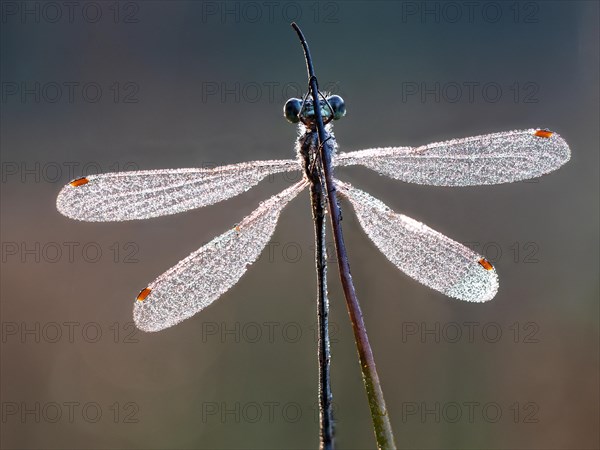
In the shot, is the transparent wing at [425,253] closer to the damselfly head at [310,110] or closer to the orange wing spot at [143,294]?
the damselfly head at [310,110]

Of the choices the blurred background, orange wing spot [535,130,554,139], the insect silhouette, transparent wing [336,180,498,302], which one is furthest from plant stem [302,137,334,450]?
the blurred background

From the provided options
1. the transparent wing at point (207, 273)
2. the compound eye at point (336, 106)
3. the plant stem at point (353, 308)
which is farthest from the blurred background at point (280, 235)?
the plant stem at point (353, 308)

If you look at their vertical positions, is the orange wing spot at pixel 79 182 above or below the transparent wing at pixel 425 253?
above

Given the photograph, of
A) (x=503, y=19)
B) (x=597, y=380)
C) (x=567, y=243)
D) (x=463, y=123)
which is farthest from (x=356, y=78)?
(x=597, y=380)

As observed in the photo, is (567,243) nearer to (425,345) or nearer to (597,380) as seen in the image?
(597,380)

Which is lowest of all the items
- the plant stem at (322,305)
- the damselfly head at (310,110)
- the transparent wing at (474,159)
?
the plant stem at (322,305)

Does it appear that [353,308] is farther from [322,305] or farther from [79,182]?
[79,182]

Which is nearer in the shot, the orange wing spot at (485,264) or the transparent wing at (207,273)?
the orange wing spot at (485,264)
